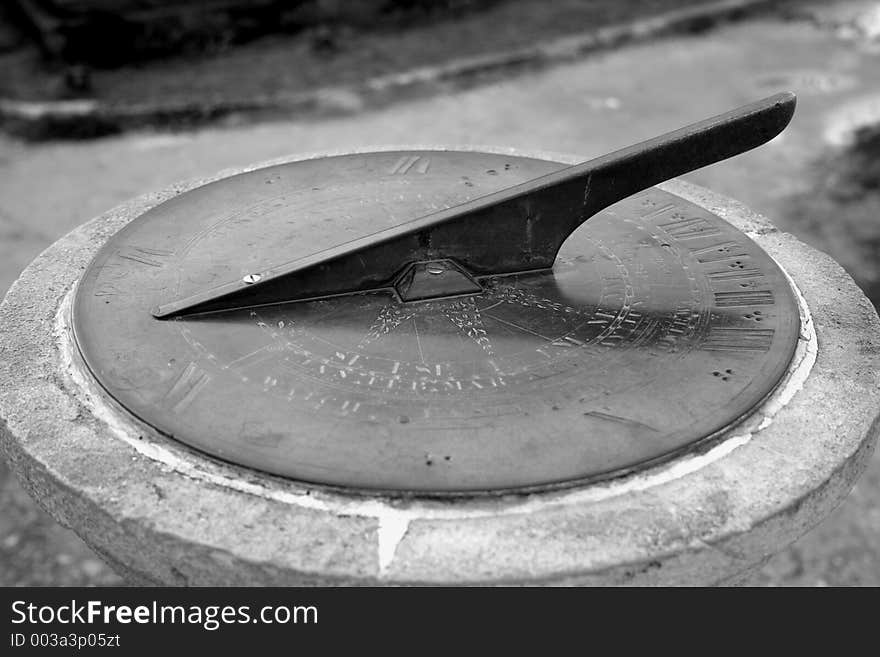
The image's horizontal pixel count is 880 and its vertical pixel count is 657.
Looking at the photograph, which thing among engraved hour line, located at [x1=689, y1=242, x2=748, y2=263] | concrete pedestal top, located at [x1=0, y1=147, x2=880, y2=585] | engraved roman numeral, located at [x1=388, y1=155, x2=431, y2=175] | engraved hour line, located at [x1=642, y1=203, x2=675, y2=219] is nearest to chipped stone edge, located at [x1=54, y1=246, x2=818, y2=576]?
concrete pedestal top, located at [x1=0, y1=147, x2=880, y2=585]

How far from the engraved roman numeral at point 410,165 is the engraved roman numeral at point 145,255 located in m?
0.81

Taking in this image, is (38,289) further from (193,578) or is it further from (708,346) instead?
(708,346)

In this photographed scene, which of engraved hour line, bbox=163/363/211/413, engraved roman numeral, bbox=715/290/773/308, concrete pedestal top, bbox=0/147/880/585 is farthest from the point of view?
engraved roman numeral, bbox=715/290/773/308

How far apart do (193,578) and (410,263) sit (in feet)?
2.84

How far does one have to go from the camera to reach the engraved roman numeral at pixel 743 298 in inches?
84.0

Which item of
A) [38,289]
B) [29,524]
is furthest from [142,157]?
[38,289]

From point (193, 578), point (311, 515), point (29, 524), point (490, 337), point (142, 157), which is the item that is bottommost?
point (29, 524)

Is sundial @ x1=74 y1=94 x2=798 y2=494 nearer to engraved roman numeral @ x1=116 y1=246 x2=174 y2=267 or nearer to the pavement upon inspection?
engraved roman numeral @ x1=116 y1=246 x2=174 y2=267

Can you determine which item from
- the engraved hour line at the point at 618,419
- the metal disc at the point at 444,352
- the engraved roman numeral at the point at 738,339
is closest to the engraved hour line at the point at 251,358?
the metal disc at the point at 444,352

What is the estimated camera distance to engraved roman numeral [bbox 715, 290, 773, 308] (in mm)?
2135

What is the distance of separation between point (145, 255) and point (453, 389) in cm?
95

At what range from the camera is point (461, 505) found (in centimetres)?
164

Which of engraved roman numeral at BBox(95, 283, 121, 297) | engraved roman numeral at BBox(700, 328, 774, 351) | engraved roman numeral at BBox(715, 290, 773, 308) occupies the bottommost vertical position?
engraved roman numeral at BBox(95, 283, 121, 297)

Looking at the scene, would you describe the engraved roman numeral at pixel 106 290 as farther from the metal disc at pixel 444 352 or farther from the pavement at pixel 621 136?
the pavement at pixel 621 136
